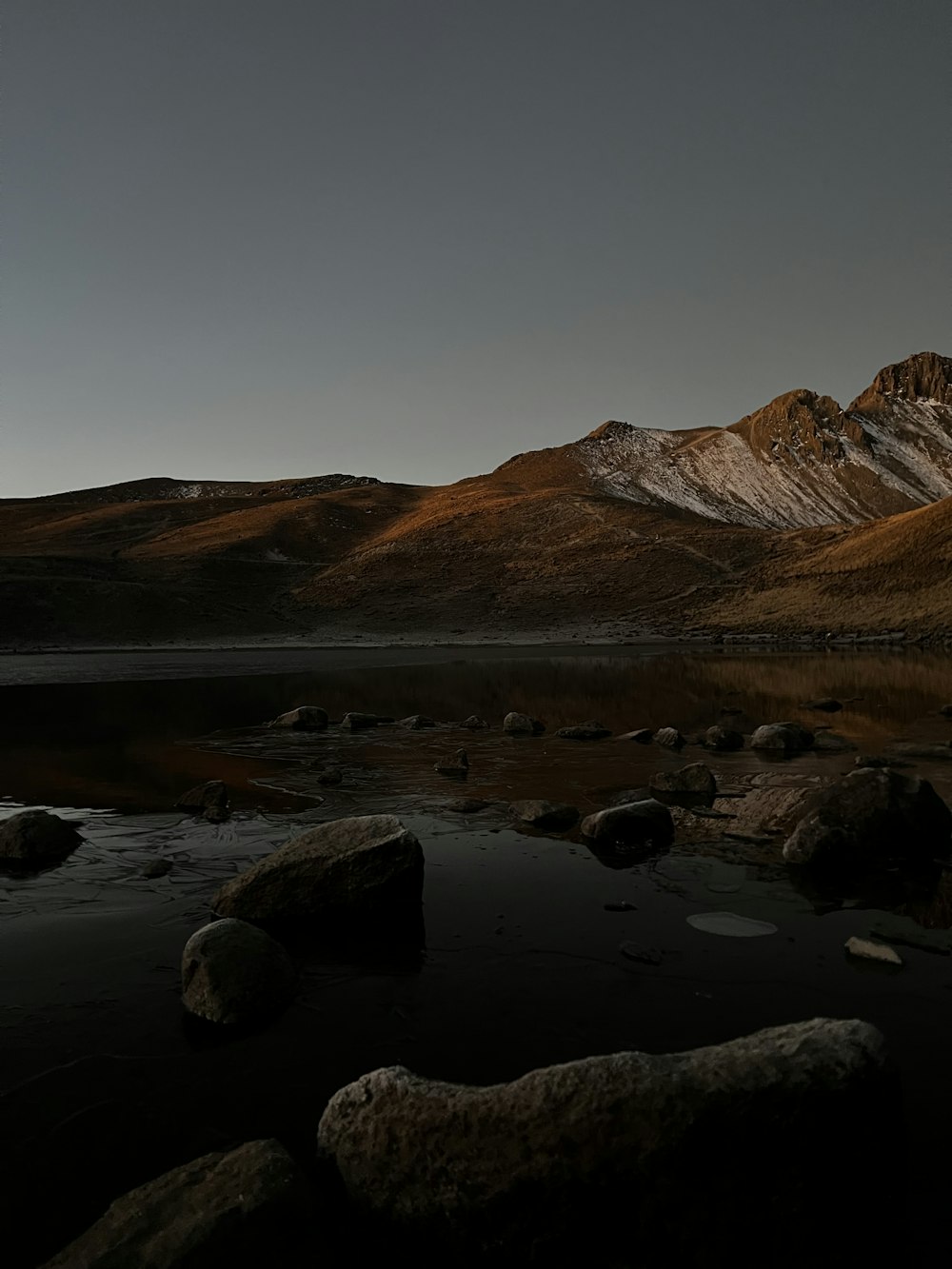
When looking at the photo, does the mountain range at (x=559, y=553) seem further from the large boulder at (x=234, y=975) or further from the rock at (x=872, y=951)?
the large boulder at (x=234, y=975)

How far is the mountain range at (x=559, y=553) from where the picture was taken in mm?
73000

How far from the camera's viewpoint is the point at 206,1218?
345 centimetres

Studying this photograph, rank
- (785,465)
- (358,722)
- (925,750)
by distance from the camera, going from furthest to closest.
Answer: (785,465) < (358,722) < (925,750)

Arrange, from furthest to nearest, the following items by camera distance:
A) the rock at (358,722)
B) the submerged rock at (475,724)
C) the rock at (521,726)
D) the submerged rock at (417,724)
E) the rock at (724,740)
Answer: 1. the rock at (358,722)
2. the submerged rock at (417,724)
3. the submerged rock at (475,724)
4. the rock at (521,726)
5. the rock at (724,740)

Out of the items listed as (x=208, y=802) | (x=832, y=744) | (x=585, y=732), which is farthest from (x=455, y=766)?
(x=832, y=744)

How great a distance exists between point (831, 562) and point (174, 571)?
78.4 metres

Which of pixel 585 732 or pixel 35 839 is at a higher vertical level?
pixel 35 839

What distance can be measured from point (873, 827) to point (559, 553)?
3729 inches

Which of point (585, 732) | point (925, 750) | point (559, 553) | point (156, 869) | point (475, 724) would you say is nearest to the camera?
point (156, 869)

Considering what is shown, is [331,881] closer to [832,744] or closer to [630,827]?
[630,827]

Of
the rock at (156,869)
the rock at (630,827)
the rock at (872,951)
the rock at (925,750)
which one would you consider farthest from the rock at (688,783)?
the rock at (156,869)

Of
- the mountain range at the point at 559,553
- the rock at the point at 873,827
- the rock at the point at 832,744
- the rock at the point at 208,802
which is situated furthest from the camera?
the mountain range at the point at 559,553

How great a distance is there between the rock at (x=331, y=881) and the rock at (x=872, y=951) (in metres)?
4.00

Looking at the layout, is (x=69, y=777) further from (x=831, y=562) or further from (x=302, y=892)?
(x=831, y=562)
